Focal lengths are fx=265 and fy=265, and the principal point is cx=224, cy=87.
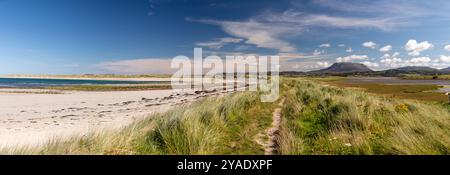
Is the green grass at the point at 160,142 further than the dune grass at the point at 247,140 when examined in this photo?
No

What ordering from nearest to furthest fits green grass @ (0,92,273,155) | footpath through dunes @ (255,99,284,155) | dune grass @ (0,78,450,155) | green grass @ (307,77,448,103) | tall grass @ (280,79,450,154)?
green grass @ (0,92,273,155)
dune grass @ (0,78,450,155)
tall grass @ (280,79,450,154)
footpath through dunes @ (255,99,284,155)
green grass @ (307,77,448,103)

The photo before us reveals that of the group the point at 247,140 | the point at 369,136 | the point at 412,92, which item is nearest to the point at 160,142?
the point at 247,140

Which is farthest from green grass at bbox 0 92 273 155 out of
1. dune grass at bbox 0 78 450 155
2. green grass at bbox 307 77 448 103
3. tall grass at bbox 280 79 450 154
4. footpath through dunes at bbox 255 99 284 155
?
green grass at bbox 307 77 448 103

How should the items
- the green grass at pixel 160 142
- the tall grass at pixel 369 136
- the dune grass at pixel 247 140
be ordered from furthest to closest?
the tall grass at pixel 369 136, the dune grass at pixel 247 140, the green grass at pixel 160 142

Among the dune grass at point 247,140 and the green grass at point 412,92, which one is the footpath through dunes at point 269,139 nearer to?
the dune grass at point 247,140

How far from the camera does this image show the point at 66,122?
484 inches

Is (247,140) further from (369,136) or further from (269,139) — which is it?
(369,136)

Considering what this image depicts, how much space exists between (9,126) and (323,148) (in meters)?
Answer: 12.7

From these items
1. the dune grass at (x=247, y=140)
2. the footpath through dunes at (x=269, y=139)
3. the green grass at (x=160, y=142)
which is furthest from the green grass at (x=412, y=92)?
the green grass at (x=160, y=142)

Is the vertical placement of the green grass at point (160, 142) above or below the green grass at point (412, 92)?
above

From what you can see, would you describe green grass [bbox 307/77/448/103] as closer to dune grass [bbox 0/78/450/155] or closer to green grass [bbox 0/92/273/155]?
dune grass [bbox 0/78/450/155]

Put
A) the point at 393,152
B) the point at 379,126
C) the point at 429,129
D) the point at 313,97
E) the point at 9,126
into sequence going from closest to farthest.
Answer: the point at 393,152 < the point at 429,129 < the point at 379,126 < the point at 9,126 < the point at 313,97
